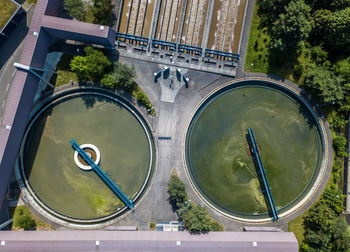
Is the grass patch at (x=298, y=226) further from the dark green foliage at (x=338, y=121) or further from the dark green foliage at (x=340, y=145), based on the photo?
the dark green foliage at (x=338, y=121)

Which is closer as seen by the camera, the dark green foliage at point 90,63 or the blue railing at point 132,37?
the dark green foliage at point 90,63

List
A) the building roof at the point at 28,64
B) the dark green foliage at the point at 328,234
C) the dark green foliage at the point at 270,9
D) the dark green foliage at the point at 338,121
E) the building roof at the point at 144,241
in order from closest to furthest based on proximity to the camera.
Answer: the building roof at the point at 28,64 → the building roof at the point at 144,241 → the dark green foliage at the point at 328,234 → the dark green foliage at the point at 270,9 → the dark green foliage at the point at 338,121

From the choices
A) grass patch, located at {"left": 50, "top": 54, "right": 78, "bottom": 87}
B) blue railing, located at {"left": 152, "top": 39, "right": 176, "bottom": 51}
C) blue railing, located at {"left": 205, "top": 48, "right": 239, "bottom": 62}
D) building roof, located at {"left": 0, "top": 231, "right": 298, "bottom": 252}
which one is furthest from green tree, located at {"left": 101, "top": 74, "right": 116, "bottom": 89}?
building roof, located at {"left": 0, "top": 231, "right": 298, "bottom": 252}

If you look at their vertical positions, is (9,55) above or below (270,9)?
below

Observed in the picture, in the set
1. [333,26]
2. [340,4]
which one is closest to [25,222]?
[333,26]

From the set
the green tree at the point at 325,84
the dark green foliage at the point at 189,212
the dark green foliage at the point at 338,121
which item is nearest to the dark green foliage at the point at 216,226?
the dark green foliage at the point at 189,212

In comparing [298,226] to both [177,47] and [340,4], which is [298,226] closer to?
[340,4]
